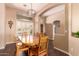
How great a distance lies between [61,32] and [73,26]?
28cm

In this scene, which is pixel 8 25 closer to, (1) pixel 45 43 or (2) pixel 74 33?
(1) pixel 45 43

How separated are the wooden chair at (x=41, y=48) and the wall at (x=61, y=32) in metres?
0.21

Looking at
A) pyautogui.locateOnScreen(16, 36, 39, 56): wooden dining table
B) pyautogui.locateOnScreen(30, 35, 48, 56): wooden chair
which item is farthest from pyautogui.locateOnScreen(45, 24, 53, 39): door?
pyautogui.locateOnScreen(16, 36, 39, 56): wooden dining table

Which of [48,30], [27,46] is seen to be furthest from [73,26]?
[27,46]

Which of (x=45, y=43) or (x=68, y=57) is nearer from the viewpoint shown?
(x=68, y=57)

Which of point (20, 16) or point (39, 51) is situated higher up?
point (20, 16)

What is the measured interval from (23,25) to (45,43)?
0.62 metres

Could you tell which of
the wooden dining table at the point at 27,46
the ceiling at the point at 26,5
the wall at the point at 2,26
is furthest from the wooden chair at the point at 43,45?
the wall at the point at 2,26

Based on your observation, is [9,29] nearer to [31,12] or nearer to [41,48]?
[31,12]

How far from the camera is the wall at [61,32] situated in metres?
2.14

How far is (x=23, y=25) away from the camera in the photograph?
2.19m

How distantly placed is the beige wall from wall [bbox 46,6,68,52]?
114mm

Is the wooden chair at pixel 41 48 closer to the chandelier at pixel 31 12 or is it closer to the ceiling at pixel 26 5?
the chandelier at pixel 31 12

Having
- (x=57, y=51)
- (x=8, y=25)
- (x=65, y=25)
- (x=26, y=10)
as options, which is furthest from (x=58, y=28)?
(x=8, y=25)
